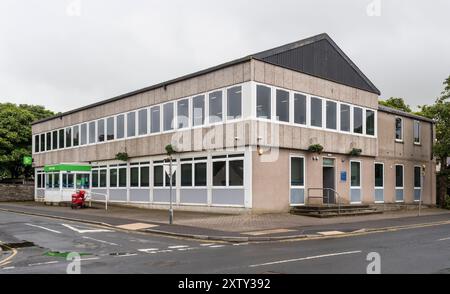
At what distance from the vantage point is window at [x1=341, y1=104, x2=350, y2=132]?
99.3ft

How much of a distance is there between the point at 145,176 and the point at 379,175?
1536 centimetres

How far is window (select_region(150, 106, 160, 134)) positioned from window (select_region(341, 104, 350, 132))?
1116cm

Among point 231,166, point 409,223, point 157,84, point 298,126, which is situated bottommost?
point 409,223

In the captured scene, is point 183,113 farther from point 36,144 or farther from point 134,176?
point 36,144

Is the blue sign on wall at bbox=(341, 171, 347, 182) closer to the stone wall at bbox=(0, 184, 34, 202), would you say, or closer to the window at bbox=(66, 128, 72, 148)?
the window at bbox=(66, 128, 72, 148)

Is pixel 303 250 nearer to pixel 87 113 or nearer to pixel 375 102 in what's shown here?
pixel 375 102

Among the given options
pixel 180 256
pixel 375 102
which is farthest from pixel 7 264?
pixel 375 102

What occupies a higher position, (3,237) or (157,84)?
(157,84)

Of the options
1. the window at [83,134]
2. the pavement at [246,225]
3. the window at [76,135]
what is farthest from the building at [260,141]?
the window at [76,135]

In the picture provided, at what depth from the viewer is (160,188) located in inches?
1219

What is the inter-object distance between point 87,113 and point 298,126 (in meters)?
19.1

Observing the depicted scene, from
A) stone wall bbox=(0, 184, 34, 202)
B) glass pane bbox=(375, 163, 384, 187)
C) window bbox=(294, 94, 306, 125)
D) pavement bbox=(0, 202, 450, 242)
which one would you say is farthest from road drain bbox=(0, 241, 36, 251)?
stone wall bbox=(0, 184, 34, 202)
